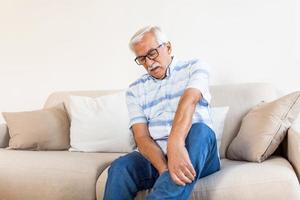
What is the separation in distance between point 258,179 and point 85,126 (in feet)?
4.13

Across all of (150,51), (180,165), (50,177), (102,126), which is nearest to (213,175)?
(180,165)

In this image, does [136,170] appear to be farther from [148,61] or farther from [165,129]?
[148,61]

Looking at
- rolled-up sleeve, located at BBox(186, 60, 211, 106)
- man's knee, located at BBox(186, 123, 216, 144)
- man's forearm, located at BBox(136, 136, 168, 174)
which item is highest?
rolled-up sleeve, located at BBox(186, 60, 211, 106)

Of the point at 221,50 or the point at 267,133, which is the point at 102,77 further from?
the point at 267,133

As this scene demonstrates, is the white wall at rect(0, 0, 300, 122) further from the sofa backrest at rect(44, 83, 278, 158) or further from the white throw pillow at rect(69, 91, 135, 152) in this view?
the white throw pillow at rect(69, 91, 135, 152)

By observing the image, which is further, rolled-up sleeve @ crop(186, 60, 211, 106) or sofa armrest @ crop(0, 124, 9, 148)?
sofa armrest @ crop(0, 124, 9, 148)

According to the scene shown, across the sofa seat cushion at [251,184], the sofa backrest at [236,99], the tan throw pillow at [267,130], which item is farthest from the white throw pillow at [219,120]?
the sofa seat cushion at [251,184]

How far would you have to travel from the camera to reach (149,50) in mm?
1716

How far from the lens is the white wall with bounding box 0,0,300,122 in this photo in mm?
2389

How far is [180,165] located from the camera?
138 centimetres

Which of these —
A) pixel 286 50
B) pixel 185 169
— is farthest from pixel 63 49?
pixel 185 169

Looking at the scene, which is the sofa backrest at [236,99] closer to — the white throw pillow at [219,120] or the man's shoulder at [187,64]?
the white throw pillow at [219,120]

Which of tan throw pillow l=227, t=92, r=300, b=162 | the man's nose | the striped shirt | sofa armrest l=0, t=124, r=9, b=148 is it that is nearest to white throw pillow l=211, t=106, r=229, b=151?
tan throw pillow l=227, t=92, r=300, b=162

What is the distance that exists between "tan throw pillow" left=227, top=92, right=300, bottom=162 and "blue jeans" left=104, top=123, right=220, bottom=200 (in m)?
0.24
